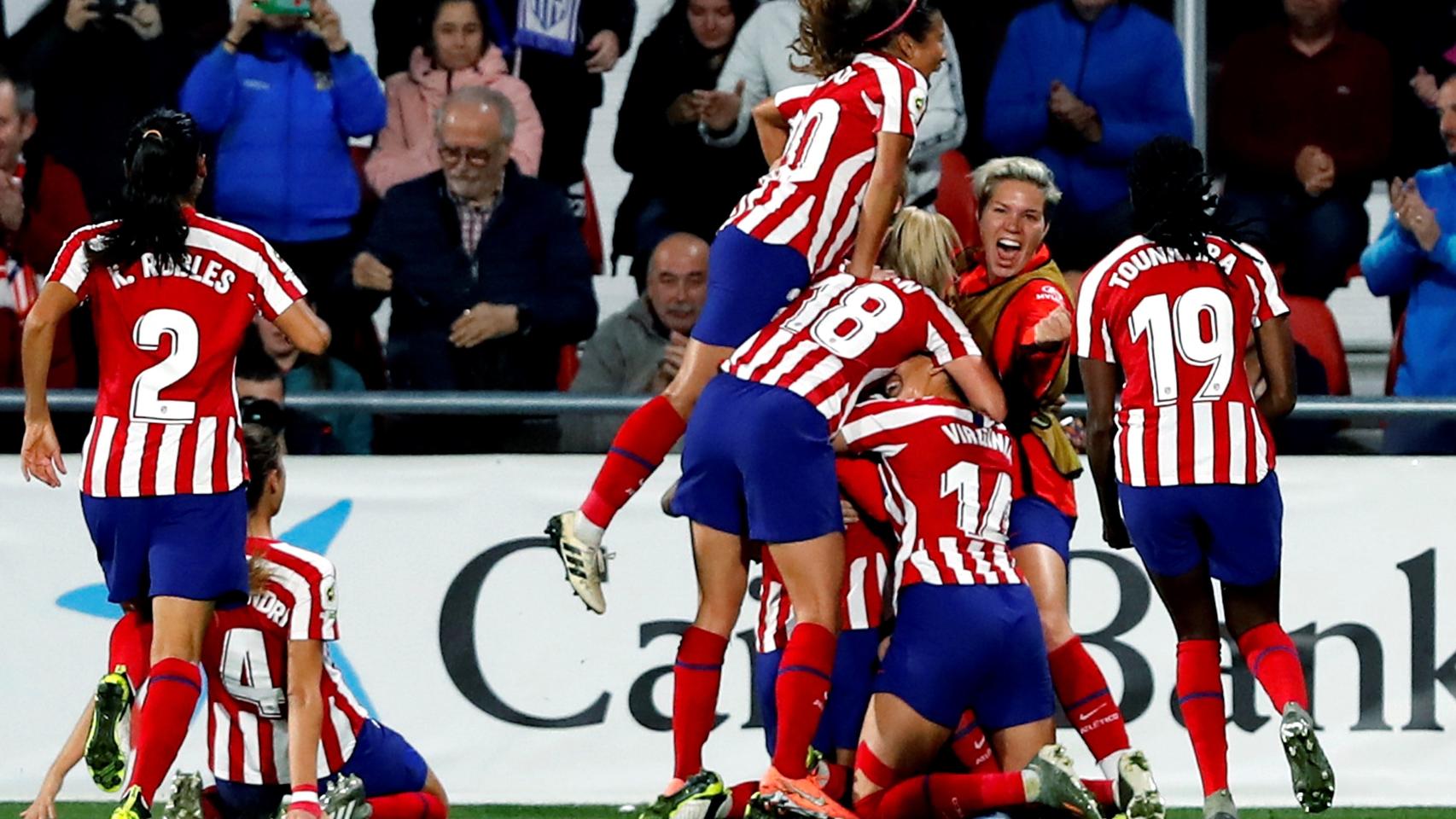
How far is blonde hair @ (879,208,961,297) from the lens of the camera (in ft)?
18.2

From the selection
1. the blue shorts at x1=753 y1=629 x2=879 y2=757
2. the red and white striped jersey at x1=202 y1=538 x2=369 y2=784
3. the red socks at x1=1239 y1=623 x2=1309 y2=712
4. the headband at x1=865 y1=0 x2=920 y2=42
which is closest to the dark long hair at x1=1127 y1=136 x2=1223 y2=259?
the headband at x1=865 y1=0 x2=920 y2=42

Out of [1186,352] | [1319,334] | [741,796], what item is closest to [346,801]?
[741,796]

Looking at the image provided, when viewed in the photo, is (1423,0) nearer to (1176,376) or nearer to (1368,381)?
(1368,381)

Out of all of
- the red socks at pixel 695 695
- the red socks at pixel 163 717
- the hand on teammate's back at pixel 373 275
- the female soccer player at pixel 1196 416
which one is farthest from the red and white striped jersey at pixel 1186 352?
the hand on teammate's back at pixel 373 275

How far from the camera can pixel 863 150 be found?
17.3 feet

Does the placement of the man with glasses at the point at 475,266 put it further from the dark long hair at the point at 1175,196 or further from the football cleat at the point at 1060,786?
the football cleat at the point at 1060,786

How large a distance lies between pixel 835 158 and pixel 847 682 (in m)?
1.25

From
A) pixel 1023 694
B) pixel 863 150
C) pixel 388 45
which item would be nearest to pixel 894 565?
pixel 1023 694

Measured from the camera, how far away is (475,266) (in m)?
7.42

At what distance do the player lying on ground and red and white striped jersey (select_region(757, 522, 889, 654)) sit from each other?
910 mm

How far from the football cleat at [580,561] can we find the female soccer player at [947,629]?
629mm

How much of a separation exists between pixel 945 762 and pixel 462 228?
260 cm

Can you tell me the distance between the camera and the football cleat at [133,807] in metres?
5.25

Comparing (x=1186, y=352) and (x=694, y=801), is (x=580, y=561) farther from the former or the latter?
(x=1186, y=352)
